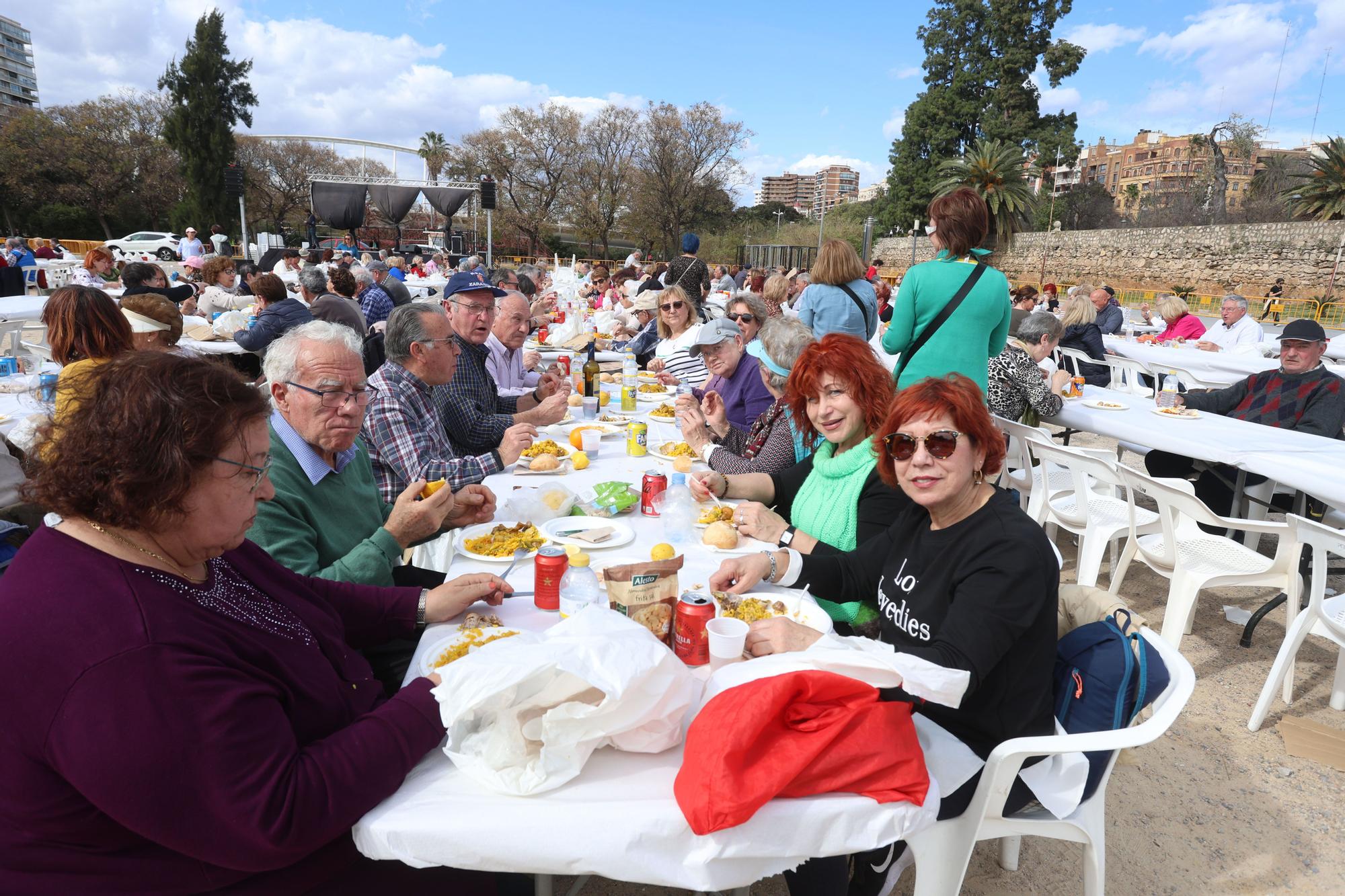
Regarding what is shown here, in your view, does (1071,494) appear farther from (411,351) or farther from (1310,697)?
(411,351)

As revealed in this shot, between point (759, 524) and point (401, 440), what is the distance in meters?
1.61

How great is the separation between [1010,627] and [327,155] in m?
56.7

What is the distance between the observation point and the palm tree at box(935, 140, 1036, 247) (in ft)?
115

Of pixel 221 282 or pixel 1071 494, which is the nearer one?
pixel 1071 494

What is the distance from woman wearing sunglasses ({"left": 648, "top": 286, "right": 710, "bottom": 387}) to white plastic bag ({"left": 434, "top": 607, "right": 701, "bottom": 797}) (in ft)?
15.0

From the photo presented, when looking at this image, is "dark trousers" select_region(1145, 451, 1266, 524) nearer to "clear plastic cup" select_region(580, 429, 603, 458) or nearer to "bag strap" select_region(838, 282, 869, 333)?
"bag strap" select_region(838, 282, 869, 333)

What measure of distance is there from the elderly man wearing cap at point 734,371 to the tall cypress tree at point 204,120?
40.9 m

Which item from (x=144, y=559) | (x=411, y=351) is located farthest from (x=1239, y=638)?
(x=144, y=559)

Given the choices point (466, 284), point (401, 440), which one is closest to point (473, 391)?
point (466, 284)

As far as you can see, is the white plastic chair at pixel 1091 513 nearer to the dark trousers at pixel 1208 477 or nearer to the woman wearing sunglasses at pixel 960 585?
the dark trousers at pixel 1208 477

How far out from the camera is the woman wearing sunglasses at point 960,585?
1670mm

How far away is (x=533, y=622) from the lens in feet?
6.32

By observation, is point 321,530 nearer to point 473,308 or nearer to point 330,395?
point 330,395

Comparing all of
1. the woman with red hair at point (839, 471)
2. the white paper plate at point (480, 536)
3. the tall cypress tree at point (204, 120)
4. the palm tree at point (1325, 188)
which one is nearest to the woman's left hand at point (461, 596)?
Answer: the white paper plate at point (480, 536)
